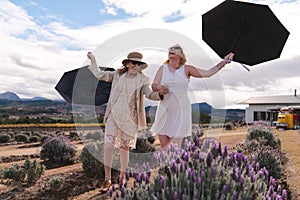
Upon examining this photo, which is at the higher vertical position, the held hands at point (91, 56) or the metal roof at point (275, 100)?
the metal roof at point (275, 100)

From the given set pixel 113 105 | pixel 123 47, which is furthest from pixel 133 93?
pixel 123 47

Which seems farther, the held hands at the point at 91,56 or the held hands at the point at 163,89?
the held hands at the point at 91,56

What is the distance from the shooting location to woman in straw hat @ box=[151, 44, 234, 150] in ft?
14.9

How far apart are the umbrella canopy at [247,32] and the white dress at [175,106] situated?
1.30m

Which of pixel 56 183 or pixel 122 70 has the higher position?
pixel 122 70

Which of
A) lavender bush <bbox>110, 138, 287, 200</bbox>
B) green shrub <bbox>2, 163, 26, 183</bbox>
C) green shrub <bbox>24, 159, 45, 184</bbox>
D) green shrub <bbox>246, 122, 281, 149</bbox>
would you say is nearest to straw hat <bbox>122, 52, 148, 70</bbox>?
lavender bush <bbox>110, 138, 287, 200</bbox>

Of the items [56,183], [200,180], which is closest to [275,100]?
[56,183]

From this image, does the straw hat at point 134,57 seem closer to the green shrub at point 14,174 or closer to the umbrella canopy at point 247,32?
the umbrella canopy at point 247,32

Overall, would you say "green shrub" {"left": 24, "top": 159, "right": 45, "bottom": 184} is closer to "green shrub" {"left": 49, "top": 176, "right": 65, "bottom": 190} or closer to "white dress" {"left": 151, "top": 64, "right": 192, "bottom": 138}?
"green shrub" {"left": 49, "top": 176, "right": 65, "bottom": 190}

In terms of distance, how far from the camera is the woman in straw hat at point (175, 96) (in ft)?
14.9

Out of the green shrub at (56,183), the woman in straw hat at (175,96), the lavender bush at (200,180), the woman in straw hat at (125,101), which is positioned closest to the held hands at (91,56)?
the woman in straw hat at (125,101)

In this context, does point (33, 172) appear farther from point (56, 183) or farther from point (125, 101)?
point (125, 101)

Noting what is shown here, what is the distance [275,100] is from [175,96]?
46.9 meters

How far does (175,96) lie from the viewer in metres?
4.53
